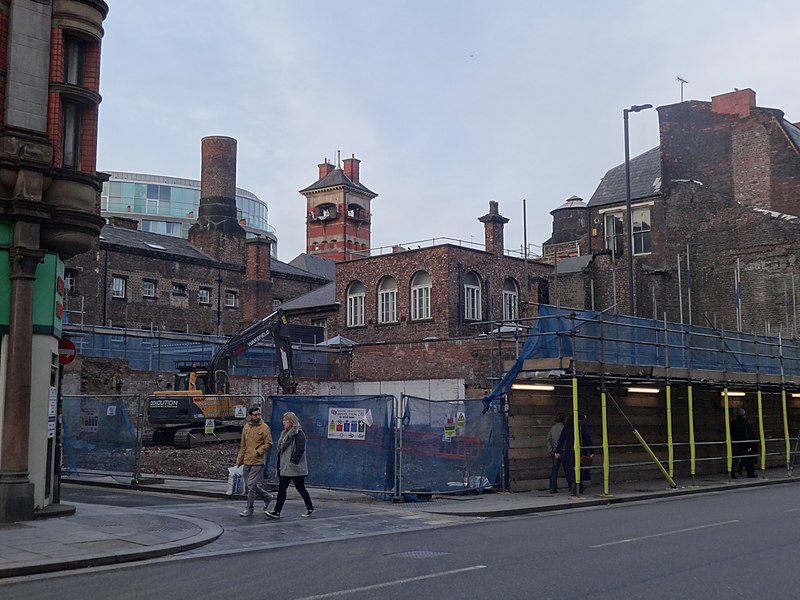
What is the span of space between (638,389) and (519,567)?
40.6ft

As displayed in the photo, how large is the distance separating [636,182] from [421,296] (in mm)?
12960

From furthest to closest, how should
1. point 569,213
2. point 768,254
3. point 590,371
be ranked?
point 569,213 < point 768,254 < point 590,371

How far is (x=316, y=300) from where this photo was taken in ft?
185

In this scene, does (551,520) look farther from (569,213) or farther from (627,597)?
(569,213)

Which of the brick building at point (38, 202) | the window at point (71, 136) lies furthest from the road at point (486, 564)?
the window at point (71, 136)

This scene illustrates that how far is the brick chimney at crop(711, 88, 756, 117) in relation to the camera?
137 feet

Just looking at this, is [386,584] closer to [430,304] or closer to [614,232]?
[614,232]

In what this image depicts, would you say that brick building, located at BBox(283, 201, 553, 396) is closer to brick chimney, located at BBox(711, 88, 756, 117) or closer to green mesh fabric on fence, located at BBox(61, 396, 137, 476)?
brick chimney, located at BBox(711, 88, 756, 117)

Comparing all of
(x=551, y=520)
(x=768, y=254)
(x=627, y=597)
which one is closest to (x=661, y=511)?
(x=551, y=520)

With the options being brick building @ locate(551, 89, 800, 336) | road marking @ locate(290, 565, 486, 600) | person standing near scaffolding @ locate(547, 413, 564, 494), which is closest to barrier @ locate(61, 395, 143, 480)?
person standing near scaffolding @ locate(547, 413, 564, 494)

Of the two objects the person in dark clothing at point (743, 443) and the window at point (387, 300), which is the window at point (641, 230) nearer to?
the window at point (387, 300)

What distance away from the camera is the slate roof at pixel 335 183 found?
84.6m

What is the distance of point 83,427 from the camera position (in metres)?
22.8

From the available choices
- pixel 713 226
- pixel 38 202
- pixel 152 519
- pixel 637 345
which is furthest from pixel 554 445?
pixel 713 226
